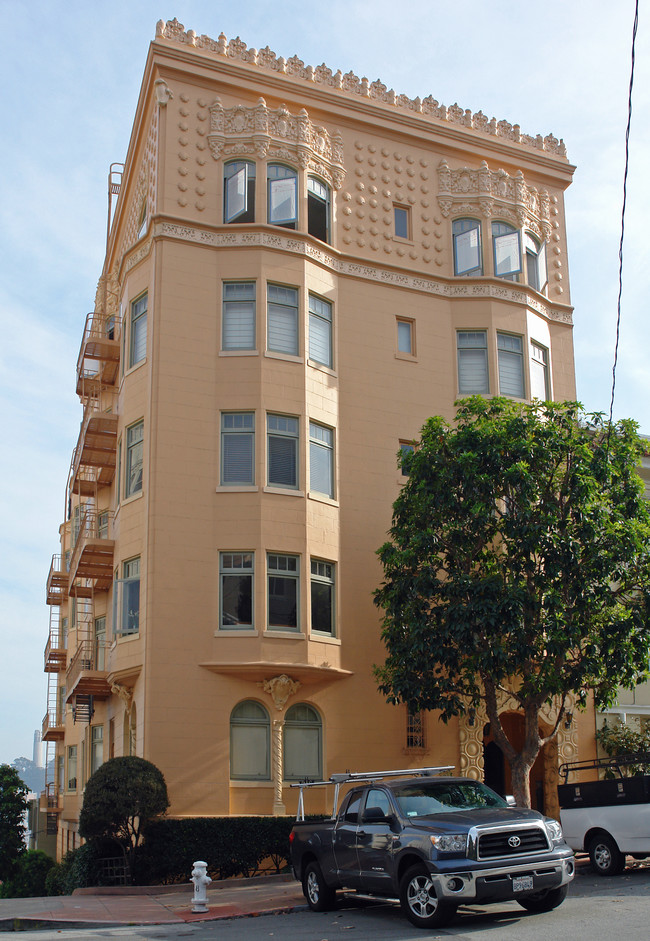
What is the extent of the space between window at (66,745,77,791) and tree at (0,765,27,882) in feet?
Result: 29.1

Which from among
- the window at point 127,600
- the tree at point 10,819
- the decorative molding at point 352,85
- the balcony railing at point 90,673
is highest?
the decorative molding at point 352,85

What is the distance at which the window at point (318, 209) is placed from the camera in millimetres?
26750

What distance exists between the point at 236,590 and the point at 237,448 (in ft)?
11.0

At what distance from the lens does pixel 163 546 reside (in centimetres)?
2300

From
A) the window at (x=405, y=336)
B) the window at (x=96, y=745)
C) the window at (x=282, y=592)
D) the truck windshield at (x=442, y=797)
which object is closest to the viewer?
the truck windshield at (x=442, y=797)

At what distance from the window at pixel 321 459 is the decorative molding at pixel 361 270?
445 centimetres

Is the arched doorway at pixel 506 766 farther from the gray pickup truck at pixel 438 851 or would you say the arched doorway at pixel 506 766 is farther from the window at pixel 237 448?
the gray pickup truck at pixel 438 851

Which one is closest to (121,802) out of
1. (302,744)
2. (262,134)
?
(302,744)

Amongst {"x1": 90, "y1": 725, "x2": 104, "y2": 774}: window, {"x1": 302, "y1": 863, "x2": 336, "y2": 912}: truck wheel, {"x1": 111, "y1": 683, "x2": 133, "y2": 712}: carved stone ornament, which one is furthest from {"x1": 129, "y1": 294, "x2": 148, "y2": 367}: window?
{"x1": 302, "y1": 863, "x2": 336, "y2": 912}: truck wheel

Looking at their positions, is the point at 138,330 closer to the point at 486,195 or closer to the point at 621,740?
the point at 486,195

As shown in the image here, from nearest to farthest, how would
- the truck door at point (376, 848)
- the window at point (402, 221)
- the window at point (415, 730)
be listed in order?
the truck door at point (376, 848) < the window at point (415, 730) < the window at point (402, 221)

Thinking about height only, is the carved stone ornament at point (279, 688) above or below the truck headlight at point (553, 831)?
above

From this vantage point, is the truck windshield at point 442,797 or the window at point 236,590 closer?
the truck windshield at point 442,797

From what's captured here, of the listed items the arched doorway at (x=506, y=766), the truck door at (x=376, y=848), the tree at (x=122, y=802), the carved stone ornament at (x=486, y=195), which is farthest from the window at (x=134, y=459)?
the truck door at (x=376, y=848)
